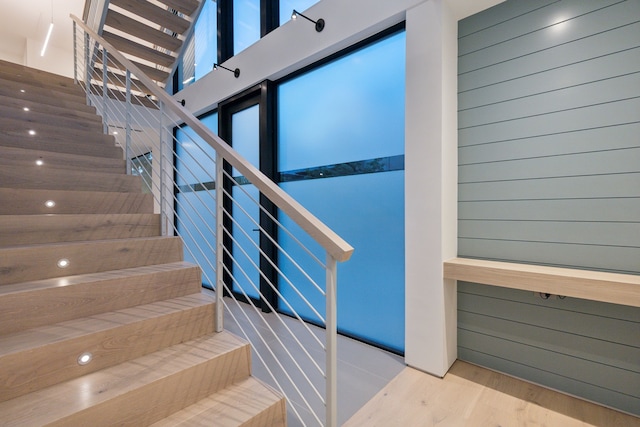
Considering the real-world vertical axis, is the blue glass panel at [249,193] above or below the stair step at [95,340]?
above

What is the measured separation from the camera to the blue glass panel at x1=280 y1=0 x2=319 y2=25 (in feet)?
9.21

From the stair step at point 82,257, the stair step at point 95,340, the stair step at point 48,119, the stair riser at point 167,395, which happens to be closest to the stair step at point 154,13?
the stair step at point 48,119

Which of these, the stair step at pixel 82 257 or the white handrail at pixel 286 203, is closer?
the white handrail at pixel 286 203

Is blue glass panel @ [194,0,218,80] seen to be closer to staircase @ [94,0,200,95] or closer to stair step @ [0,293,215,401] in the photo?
staircase @ [94,0,200,95]

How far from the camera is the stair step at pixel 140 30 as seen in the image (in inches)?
134

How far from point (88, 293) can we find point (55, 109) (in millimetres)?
2093

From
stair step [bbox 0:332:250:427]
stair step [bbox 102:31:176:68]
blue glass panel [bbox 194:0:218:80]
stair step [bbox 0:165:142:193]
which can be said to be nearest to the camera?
stair step [bbox 0:332:250:427]

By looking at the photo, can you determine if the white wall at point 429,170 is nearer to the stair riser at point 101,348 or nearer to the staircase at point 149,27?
the stair riser at point 101,348

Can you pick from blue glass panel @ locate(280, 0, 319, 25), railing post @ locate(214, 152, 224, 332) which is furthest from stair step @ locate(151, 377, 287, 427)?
blue glass panel @ locate(280, 0, 319, 25)

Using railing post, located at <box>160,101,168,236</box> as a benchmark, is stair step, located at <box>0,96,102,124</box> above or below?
above

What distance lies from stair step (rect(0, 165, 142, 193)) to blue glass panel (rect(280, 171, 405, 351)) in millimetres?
1537

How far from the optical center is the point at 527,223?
1902mm

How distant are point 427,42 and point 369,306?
202 cm

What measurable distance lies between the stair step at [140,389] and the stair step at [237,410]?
0.12 feet
